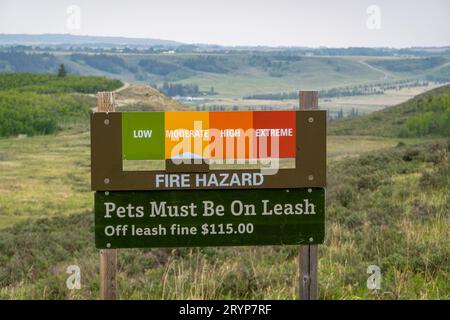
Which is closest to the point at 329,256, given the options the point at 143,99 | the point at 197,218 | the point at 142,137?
the point at 197,218

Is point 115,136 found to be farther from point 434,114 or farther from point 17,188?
point 434,114

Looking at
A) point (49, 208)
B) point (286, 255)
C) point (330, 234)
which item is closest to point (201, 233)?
point (286, 255)

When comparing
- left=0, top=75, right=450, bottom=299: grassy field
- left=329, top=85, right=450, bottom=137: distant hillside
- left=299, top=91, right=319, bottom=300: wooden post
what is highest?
left=299, top=91, right=319, bottom=300: wooden post

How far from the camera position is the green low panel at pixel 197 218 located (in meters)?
5.85

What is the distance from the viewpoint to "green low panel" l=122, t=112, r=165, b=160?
5.83 metres

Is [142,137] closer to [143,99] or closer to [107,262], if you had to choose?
[107,262]

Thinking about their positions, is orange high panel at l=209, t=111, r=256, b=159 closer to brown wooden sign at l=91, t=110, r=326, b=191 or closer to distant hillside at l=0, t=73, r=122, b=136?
brown wooden sign at l=91, t=110, r=326, b=191

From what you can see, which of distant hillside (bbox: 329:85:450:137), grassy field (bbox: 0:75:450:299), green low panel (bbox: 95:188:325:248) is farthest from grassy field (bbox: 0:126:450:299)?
distant hillside (bbox: 329:85:450:137)

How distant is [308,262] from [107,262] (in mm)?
1523

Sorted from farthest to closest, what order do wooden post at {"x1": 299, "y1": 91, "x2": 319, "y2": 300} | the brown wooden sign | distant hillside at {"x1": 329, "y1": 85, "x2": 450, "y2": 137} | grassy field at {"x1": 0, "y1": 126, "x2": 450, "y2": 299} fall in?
1. distant hillside at {"x1": 329, "y1": 85, "x2": 450, "y2": 137}
2. grassy field at {"x1": 0, "y1": 126, "x2": 450, "y2": 299}
3. wooden post at {"x1": 299, "y1": 91, "x2": 319, "y2": 300}
4. the brown wooden sign

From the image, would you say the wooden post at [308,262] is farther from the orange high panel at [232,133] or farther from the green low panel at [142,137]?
the green low panel at [142,137]

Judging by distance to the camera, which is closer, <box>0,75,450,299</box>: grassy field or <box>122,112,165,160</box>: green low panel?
<box>122,112,165,160</box>: green low panel

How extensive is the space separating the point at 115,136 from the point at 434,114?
178 feet

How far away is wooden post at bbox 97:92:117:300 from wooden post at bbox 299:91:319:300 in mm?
1417
